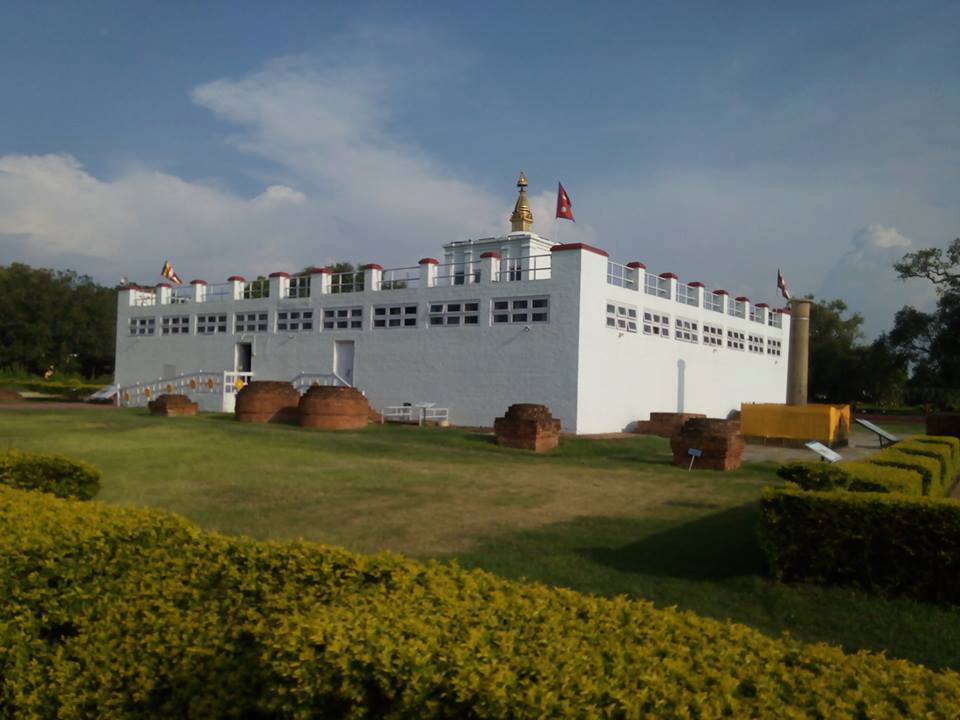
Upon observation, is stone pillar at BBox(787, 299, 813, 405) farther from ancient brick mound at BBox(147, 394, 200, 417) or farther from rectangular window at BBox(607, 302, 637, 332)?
ancient brick mound at BBox(147, 394, 200, 417)

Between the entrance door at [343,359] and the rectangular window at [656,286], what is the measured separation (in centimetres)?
1016

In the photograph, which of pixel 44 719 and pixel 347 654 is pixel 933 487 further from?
pixel 44 719

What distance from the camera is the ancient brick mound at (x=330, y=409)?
67.3ft

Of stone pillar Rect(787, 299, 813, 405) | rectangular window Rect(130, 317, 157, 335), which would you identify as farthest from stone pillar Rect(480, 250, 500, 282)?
rectangular window Rect(130, 317, 157, 335)

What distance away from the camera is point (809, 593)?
6.00 m

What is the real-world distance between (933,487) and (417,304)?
17093 mm

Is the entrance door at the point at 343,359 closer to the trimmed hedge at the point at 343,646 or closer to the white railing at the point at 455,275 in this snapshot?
the white railing at the point at 455,275

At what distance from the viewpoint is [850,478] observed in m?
7.59

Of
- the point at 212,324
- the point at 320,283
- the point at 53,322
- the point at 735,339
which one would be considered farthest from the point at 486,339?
the point at 53,322

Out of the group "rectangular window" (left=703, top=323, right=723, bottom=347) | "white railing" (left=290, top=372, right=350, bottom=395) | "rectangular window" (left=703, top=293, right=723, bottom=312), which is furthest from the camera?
"rectangular window" (left=703, top=293, right=723, bottom=312)

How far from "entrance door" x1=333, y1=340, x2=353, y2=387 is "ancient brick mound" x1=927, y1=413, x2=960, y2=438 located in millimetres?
17882

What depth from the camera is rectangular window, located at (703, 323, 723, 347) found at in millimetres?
27472

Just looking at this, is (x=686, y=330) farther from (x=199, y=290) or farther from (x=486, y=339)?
(x=199, y=290)

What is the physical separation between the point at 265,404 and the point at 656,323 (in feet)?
41.3
